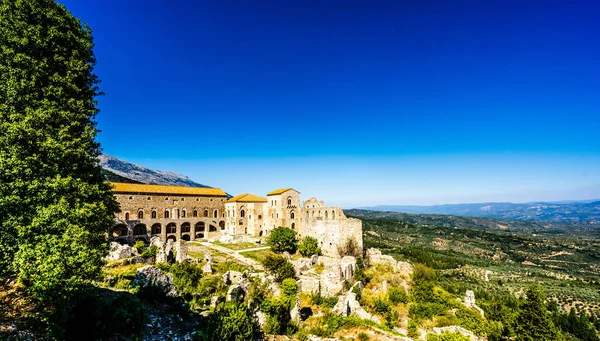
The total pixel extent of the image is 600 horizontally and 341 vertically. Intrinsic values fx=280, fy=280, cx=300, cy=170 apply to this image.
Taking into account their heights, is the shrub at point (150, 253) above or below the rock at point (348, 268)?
above

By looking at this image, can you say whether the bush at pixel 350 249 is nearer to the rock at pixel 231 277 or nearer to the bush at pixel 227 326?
the rock at pixel 231 277

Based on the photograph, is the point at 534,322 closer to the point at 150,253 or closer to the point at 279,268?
the point at 279,268

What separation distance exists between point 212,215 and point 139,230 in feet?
54.9

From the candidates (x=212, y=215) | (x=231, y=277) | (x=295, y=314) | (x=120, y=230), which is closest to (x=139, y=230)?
(x=120, y=230)

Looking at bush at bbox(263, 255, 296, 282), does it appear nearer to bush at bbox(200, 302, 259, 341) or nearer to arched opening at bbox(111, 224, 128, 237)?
bush at bbox(200, 302, 259, 341)

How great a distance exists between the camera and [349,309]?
24.1 meters

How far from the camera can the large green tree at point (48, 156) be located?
9.60 m

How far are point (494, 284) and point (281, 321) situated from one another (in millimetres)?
79818

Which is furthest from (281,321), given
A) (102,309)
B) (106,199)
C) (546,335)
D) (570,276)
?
(570,276)

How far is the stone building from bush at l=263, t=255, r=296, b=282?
1848 cm

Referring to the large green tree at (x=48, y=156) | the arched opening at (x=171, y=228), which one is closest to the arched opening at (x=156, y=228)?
the arched opening at (x=171, y=228)

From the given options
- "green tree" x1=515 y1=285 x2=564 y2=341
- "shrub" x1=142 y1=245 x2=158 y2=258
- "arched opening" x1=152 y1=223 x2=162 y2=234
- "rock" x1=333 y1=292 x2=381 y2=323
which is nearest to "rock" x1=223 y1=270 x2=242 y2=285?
"shrub" x1=142 y1=245 x2=158 y2=258

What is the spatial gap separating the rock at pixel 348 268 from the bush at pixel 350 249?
8.09 meters

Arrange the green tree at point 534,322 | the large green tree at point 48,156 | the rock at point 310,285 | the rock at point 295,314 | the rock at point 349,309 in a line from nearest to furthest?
the large green tree at point 48,156, the rock at point 295,314, the green tree at point 534,322, the rock at point 349,309, the rock at point 310,285
